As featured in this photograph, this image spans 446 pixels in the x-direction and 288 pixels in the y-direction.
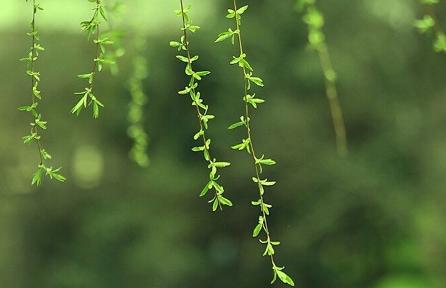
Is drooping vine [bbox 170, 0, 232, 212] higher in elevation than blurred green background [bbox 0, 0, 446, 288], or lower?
higher

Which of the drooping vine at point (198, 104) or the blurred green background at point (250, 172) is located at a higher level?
the drooping vine at point (198, 104)

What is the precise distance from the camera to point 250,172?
290cm

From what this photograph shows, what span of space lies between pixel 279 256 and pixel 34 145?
3.28 feet

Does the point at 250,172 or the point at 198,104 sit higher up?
the point at 198,104

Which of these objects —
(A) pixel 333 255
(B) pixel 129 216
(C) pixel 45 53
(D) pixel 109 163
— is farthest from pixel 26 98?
(A) pixel 333 255

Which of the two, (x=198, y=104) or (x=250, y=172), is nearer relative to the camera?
(x=198, y=104)

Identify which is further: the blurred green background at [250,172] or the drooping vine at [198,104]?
the blurred green background at [250,172]

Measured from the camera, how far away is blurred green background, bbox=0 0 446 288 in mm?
2875

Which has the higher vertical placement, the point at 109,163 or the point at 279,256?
the point at 109,163

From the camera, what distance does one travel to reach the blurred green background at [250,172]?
2875 mm

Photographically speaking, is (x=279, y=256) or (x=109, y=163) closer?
(x=279, y=256)

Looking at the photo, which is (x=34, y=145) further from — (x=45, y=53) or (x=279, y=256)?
(x=279, y=256)

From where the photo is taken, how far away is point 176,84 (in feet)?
10.1

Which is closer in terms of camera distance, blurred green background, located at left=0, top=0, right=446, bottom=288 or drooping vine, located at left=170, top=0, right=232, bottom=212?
drooping vine, located at left=170, top=0, right=232, bottom=212
